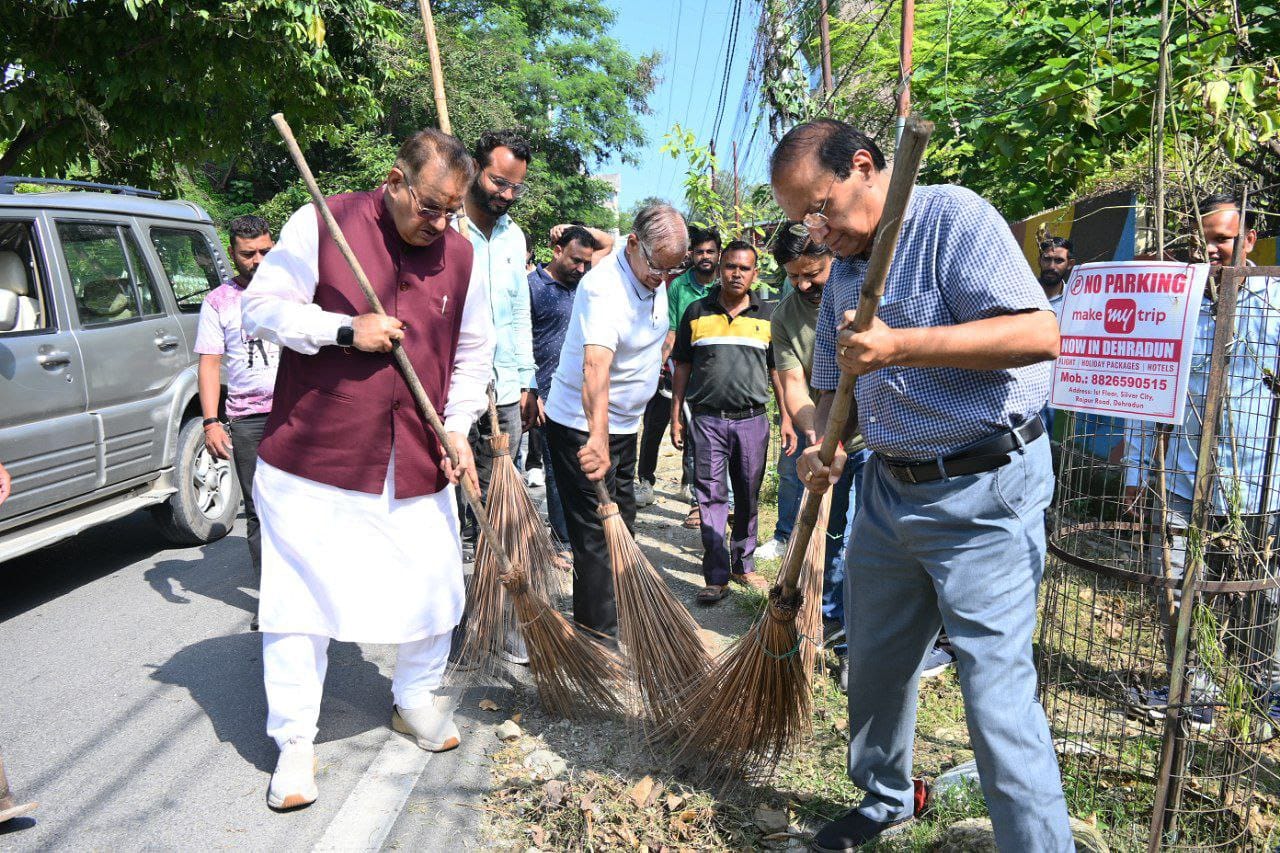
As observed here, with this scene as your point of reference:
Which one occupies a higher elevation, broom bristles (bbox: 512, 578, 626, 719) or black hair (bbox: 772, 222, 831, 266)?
black hair (bbox: 772, 222, 831, 266)

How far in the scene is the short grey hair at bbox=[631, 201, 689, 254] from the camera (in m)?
3.62

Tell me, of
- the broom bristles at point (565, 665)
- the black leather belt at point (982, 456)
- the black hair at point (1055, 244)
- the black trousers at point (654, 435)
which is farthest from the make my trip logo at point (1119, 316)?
the black trousers at point (654, 435)

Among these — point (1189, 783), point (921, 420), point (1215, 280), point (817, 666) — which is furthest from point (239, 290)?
point (1189, 783)

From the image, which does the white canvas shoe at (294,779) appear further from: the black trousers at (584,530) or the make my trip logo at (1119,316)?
the make my trip logo at (1119,316)

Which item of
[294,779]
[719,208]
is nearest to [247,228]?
[294,779]

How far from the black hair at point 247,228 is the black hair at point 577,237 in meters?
2.14

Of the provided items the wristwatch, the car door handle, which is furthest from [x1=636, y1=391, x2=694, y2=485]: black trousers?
the wristwatch

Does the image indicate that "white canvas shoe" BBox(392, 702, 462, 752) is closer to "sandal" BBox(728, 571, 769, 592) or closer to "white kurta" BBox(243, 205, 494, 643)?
"white kurta" BBox(243, 205, 494, 643)

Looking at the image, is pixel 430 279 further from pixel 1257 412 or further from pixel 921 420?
pixel 1257 412

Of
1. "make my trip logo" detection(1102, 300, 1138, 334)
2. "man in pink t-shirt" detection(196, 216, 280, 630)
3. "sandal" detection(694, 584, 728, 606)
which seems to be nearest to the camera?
"make my trip logo" detection(1102, 300, 1138, 334)

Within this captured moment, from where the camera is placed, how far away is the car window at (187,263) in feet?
19.7

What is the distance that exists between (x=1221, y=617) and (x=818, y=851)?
1.43 m

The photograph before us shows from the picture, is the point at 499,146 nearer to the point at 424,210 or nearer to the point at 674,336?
the point at 424,210

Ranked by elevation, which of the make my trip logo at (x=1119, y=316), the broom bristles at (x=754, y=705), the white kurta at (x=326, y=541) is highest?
the make my trip logo at (x=1119, y=316)
